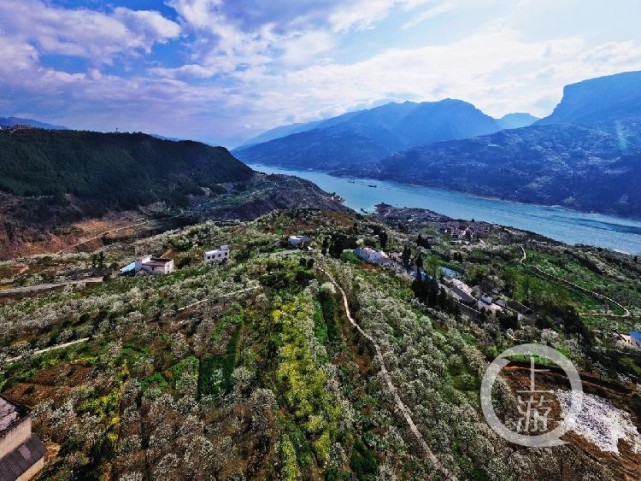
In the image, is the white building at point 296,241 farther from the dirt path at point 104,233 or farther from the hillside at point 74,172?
the hillside at point 74,172

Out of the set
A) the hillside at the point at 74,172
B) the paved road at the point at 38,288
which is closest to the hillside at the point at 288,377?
the paved road at the point at 38,288

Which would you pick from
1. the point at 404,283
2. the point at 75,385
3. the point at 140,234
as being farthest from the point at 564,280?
the point at 140,234

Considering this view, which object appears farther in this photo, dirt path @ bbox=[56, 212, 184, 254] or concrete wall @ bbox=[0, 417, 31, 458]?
dirt path @ bbox=[56, 212, 184, 254]

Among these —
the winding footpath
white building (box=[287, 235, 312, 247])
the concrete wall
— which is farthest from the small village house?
white building (box=[287, 235, 312, 247])

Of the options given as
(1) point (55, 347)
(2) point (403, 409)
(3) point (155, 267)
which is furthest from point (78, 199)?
(2) point (403, 409)

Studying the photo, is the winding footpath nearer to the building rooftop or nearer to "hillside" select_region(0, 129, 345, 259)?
the building rooftop
